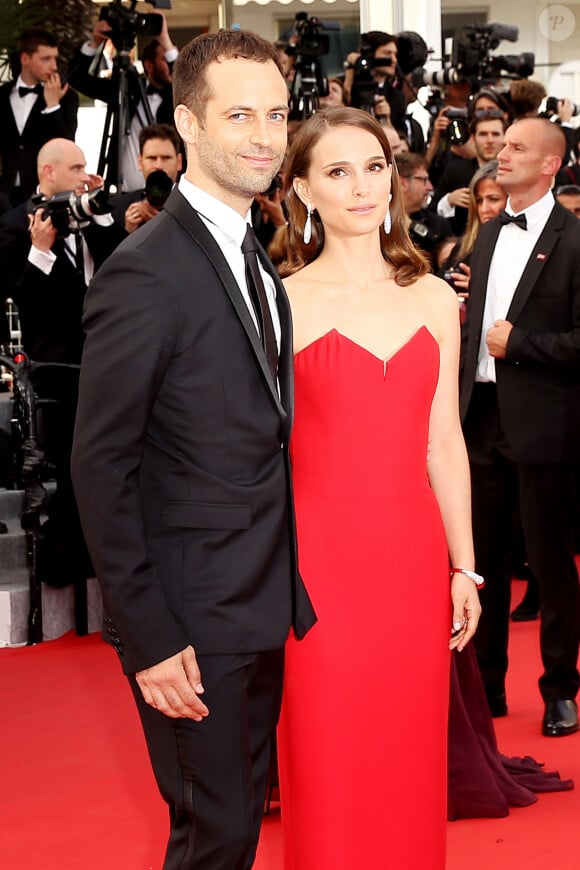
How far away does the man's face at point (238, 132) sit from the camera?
1.81 metres

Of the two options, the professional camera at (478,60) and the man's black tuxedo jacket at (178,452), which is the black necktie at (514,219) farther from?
the professional camera at (478,60)

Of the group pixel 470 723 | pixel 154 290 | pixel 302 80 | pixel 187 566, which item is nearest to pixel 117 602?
pixel 187 566

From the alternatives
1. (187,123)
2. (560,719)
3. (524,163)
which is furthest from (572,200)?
(187,123)

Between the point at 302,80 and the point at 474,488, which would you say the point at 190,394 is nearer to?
the point at 474,488

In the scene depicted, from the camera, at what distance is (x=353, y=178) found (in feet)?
7.95

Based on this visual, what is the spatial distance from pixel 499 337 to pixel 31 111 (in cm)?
408

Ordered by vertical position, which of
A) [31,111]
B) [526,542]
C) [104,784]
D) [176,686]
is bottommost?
[104,784]

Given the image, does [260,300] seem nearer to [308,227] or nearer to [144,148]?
[308,227]

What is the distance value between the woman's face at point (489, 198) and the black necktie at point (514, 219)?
21.1 inches

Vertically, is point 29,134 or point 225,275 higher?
point 29,134

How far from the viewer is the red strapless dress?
232 centimetres

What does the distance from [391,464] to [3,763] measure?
1969mm

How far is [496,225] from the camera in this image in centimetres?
402

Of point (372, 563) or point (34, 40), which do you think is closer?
point (372, 563)
